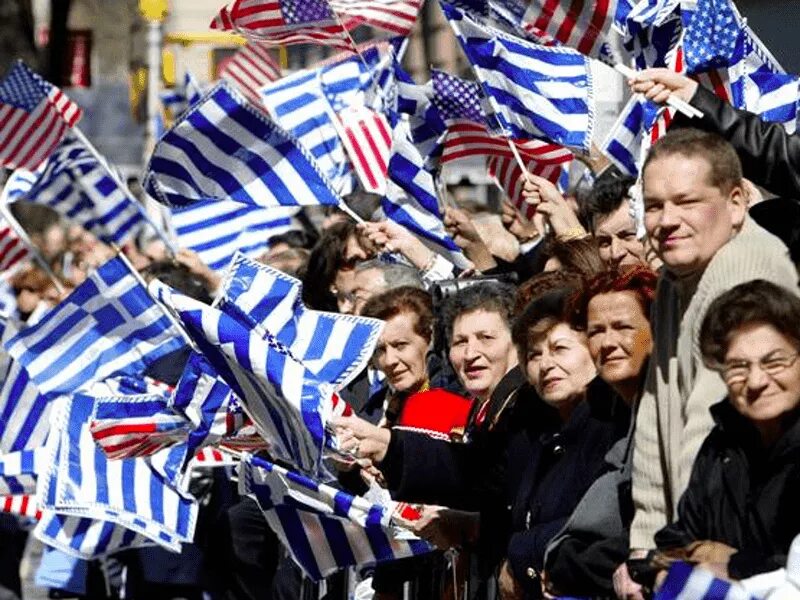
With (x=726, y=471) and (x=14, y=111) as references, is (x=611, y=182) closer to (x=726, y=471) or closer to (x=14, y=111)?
(x=726, y=471)

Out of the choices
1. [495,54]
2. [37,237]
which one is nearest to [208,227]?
[495,54]

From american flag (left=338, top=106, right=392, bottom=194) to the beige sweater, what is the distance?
19.1ft

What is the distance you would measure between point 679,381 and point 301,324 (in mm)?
2726

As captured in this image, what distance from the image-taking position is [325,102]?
13.9m

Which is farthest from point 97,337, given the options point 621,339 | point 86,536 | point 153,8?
point 153,8

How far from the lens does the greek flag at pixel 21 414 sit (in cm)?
1247

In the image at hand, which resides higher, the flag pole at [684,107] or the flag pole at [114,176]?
the flag pole at [684,107]

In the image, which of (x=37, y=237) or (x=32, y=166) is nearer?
(x=32, y=166)

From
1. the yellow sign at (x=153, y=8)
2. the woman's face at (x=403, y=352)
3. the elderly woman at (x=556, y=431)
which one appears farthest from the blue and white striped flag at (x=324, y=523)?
the yellow sign at (x=153, y=8)

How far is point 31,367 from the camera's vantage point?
11.6 m

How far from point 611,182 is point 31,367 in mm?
3394

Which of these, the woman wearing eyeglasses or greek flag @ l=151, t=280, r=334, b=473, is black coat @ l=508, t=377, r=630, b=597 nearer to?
greek flag @ l=151, t=280, r=334, b=473

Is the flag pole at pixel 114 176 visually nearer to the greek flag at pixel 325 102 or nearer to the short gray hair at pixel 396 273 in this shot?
the greek flag at pixel 325 102

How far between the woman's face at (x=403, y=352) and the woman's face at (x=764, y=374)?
3.56 metres
